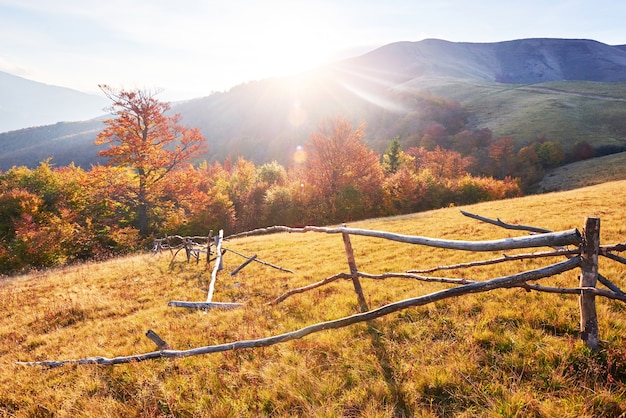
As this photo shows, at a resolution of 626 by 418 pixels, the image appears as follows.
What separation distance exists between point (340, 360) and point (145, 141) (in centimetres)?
2971

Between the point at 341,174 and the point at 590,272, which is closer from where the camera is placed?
the point at 590,272

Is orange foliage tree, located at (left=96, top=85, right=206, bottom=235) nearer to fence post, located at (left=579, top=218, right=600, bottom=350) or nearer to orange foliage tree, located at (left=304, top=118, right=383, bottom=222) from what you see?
orange foliage tree, located at (left=304, top=118, right=383, bottom=222)

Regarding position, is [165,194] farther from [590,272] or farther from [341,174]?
[590,272]

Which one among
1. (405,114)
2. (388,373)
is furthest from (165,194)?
(405,114)

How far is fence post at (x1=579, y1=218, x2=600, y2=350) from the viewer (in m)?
3.23

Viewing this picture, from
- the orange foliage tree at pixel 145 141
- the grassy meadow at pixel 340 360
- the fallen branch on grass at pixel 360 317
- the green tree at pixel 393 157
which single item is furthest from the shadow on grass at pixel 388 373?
the green tree at pixel 393 157

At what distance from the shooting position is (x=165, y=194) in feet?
99.3

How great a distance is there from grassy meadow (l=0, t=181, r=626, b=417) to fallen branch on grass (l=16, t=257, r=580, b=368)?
193mm

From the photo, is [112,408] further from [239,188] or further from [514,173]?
[514,173]

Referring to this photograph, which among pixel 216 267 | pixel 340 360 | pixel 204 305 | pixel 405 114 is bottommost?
pixel 204 305

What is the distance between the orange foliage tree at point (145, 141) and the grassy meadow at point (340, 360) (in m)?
21.7

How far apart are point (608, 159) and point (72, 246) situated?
284 ft

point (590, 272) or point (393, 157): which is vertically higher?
point (393, 157)

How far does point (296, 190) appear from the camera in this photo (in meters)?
39.0
